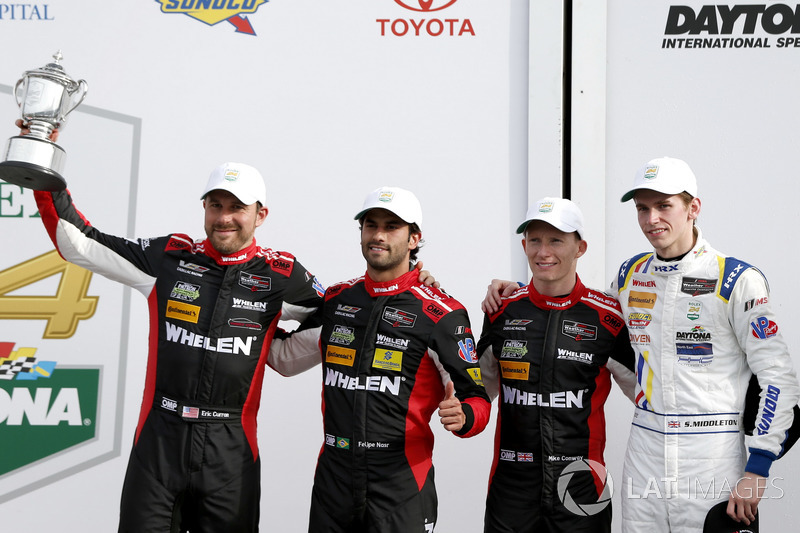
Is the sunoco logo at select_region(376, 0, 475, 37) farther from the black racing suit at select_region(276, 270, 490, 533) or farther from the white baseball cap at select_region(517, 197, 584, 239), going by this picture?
the black racing suit at select_region(276, 270, 490, 533)

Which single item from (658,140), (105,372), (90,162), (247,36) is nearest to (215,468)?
(105,372)

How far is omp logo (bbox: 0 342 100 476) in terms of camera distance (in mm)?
3521

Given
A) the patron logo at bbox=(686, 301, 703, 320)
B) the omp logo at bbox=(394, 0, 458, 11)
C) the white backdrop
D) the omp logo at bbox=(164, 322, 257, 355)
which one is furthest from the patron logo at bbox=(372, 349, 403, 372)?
the omp logo at bbox=(394, 0, 458, 11)

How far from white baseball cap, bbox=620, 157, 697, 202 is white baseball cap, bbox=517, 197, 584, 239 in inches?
10.2

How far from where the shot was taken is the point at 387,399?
2402 mm

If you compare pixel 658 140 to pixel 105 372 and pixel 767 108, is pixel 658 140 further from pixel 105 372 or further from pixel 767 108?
pixel 105 372

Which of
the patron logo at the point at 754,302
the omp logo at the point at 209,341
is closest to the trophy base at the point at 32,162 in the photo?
the omp logo at the point at 209,341

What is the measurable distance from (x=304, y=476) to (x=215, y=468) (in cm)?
110

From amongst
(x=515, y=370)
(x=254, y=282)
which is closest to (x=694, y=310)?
(x=515, y=370)

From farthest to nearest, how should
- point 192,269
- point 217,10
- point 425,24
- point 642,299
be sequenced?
point 217,10 → point 425,24 → point 192,269 → point 642,299

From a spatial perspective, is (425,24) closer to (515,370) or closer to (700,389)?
(515,370)

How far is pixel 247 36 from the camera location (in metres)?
3.59

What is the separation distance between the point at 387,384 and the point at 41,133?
4.75 feet

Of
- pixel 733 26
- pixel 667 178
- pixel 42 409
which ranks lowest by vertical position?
pixel 42 409
